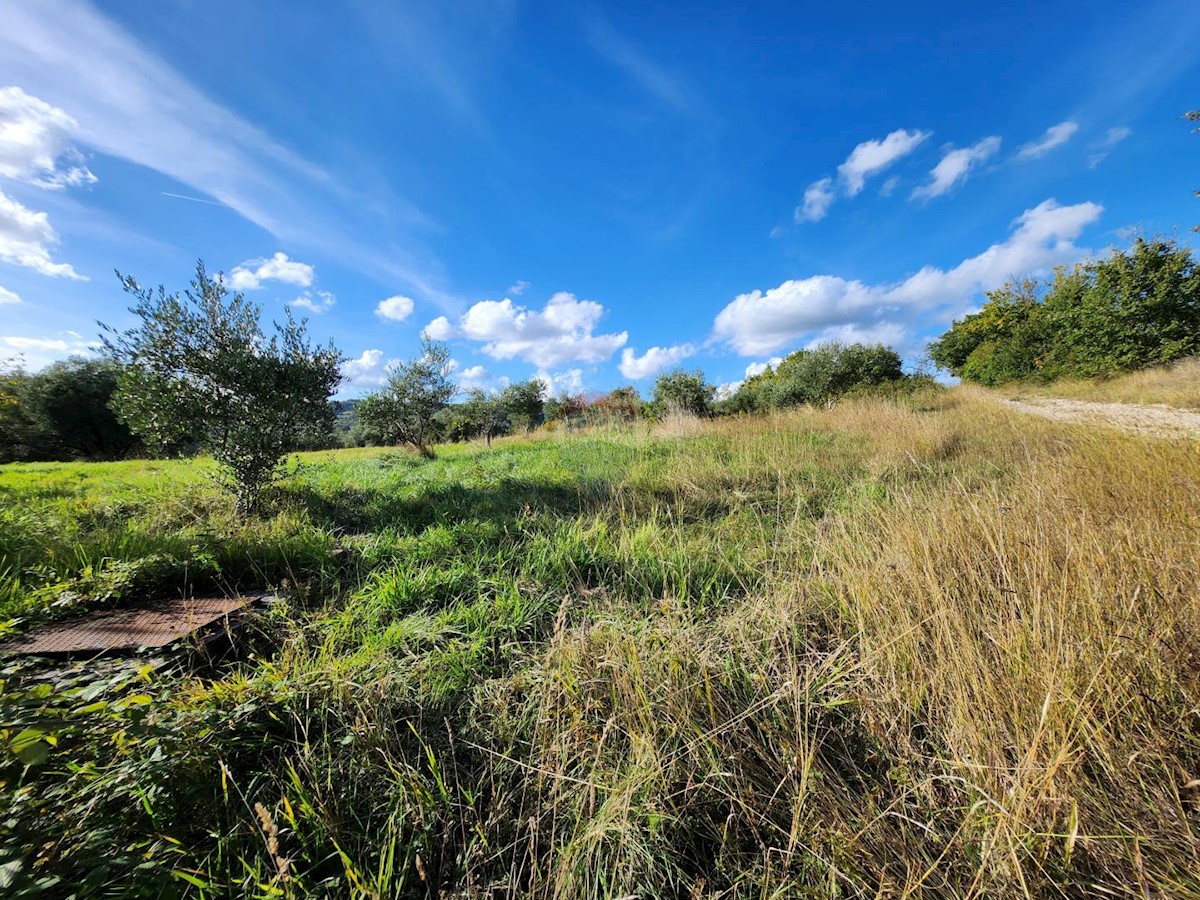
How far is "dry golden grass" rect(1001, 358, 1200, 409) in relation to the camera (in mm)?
9477

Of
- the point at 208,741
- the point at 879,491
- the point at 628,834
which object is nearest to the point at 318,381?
the point at 208,741

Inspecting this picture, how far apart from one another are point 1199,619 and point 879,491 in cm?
330

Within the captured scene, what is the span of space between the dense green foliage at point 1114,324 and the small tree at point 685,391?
14190 mm

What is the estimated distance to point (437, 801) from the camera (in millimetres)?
1445

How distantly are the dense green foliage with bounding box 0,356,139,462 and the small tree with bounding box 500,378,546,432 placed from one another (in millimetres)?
20986

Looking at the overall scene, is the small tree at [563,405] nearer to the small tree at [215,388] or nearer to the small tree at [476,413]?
the small tree at [476,413]

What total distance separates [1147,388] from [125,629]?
20624mm

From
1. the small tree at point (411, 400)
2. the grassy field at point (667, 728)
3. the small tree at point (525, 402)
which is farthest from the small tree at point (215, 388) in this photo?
the small tree at point (525, 402)

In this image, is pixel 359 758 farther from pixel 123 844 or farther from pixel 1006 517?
pixel 1006 517

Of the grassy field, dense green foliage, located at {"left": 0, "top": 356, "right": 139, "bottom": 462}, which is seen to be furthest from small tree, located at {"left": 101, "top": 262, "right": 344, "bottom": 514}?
dense green foliage, located at {"left": 0, "top": 356, "right": 139, "bottom": 462}

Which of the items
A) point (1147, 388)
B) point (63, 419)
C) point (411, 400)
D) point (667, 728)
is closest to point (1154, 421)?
point (1147, 388)

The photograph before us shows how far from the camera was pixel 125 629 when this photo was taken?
2.25 m

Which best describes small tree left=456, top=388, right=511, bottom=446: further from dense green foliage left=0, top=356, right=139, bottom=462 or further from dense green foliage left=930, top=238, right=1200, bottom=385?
dense green foliage left=930, top=238, right=1200, bottom=385

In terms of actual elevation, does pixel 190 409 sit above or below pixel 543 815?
above
